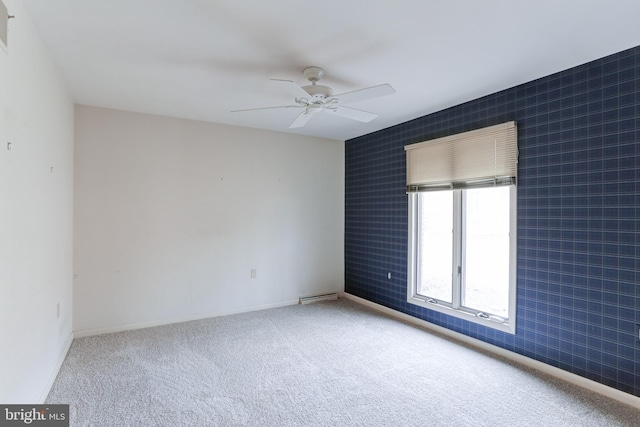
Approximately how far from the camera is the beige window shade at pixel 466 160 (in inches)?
117

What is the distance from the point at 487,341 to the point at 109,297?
3903 mm

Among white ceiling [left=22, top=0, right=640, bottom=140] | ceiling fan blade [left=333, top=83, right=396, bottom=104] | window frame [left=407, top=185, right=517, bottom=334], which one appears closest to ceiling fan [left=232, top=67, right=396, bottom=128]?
ceiling fan blade [left=333, top=83, right=396, bottom=104]

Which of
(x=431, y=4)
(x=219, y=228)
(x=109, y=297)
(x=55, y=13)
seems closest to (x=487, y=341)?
(x=431, y=4)

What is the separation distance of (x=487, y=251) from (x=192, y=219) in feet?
10.8

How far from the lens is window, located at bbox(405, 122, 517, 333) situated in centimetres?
305

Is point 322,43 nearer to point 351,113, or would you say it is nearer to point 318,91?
point 318,91

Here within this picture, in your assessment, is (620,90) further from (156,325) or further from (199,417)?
(156,325)

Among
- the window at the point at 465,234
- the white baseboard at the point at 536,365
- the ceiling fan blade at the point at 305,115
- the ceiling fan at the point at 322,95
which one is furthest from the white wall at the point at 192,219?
the ceiling fan at the point at 322,95

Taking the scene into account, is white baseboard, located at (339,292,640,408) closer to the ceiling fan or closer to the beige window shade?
the beige window shade

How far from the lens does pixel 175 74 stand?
108 inches

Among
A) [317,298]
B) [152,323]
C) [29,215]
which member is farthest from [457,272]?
[29,215]

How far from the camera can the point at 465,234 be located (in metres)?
3.47

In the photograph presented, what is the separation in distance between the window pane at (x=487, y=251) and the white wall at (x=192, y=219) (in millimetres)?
2149

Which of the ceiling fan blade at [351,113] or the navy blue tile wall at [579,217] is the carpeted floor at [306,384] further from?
the ceiling fan blade at [351,113]
